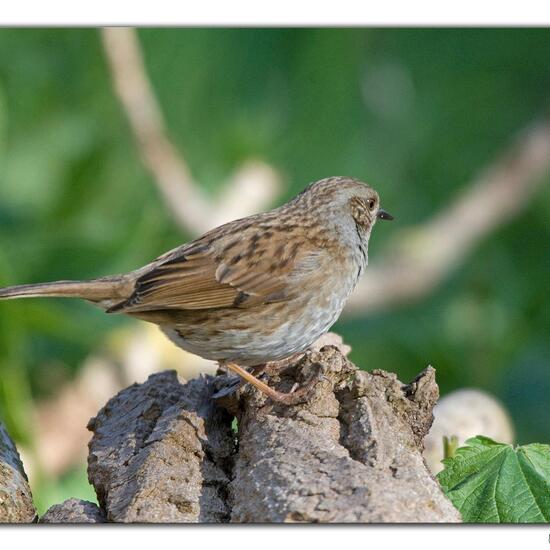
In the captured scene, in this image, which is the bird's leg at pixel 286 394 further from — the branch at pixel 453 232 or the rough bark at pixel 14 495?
the branch at pixel 453 232

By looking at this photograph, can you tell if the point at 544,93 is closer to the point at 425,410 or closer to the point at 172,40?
the point at 172,40

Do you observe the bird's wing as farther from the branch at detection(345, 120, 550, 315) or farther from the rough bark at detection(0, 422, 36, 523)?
the branch at detection(345, 120, 550, 315)

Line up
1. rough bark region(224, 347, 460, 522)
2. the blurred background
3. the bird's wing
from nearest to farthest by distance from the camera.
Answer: rough bark region(224, 347, 460, 522) → the bird's wing → the blurred background

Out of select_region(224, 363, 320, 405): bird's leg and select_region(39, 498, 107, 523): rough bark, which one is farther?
select_region(224, 363, 320, 405): bird's leg

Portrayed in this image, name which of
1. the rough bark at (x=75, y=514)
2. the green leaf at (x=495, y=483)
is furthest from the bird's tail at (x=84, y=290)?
the green leaf at (x=495, y=483)

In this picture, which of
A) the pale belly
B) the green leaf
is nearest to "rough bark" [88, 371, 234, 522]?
the pale belly
